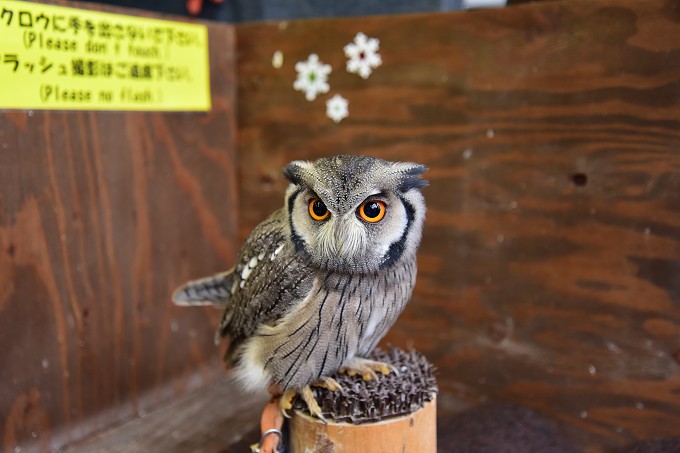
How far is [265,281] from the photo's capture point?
38.9 inches

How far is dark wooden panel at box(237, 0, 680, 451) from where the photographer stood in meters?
1.13

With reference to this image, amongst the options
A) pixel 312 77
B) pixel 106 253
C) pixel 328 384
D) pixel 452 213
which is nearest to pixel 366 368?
pixel 328 384

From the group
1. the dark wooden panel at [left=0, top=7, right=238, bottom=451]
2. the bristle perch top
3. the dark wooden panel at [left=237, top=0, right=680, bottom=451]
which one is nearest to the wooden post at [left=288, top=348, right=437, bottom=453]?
the bristle perch top

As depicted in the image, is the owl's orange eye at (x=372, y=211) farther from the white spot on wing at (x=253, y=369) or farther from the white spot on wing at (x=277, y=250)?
the white spot on wing at (x=253, y=369)

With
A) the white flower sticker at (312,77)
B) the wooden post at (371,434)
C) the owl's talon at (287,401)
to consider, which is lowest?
the wooden post at (371,434)

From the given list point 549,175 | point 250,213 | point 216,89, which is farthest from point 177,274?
point 549,175

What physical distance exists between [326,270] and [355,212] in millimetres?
119

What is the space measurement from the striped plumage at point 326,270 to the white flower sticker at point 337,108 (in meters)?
0.46

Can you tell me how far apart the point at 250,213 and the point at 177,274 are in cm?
26

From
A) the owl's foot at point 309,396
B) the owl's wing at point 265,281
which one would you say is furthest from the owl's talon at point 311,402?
the owl's wing at point 265,281

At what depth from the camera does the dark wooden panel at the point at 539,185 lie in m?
1.13

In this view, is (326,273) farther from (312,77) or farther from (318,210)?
(312,77)

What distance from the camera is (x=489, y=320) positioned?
1.35 m

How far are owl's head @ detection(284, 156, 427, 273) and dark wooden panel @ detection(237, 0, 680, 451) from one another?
16.6 inches
